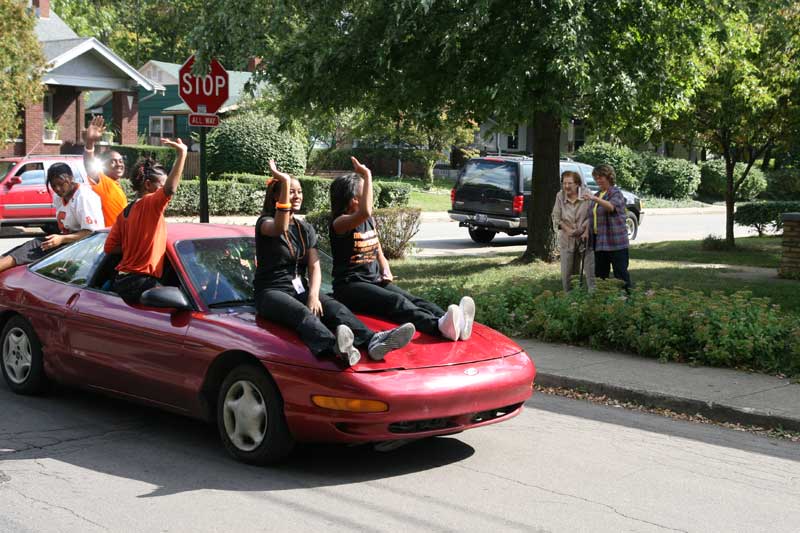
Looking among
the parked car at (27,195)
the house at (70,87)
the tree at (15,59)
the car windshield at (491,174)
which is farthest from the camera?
the house at (70,87)

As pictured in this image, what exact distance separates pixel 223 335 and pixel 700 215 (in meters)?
33.7

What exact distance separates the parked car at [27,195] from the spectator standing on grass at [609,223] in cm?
1390

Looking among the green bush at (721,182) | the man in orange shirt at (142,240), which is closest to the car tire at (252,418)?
the man in orange shirt at (142,240)

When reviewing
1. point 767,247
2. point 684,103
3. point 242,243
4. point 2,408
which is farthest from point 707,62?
point 2,408

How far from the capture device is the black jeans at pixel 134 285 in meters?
6.57

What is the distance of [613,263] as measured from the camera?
458 inches

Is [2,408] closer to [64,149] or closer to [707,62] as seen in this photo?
[707,62]

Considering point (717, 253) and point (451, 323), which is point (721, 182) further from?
point (451, 323)

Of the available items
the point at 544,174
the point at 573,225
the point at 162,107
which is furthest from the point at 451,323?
the point at 162,107

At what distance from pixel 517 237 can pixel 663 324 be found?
1550 cm

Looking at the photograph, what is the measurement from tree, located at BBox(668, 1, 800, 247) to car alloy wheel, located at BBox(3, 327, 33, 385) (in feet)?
40.2

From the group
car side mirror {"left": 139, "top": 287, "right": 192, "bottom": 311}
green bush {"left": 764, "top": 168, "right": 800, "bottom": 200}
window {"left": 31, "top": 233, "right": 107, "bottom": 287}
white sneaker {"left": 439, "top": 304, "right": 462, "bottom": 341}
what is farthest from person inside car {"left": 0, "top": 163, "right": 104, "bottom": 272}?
green bush {"left": 764, "top": 168, "right": 800, "bottom": 200}

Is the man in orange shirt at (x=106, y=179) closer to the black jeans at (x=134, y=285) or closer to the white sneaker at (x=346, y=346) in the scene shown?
the black jeans at (x=134, y=285)

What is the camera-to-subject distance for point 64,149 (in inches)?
Result: 1414
